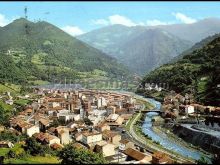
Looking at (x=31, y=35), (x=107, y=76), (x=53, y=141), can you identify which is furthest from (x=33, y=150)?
(x=31, y=35)

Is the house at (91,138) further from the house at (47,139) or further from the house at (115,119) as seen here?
the house at (115,119)

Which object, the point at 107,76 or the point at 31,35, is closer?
the point at 107,76

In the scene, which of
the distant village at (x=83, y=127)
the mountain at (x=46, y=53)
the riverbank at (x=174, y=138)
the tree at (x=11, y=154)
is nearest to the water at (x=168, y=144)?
the riverbank at (x=174, y=138)

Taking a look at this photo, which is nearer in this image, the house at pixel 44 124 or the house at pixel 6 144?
the house at pixel 6 144

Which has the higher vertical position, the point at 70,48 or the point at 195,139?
the point at 70,48

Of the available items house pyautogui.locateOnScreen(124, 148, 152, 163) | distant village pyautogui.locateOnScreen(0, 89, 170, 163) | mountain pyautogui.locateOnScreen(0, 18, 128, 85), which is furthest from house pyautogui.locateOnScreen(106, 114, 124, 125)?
mountain pyautogui.locateOnScreen(0, 18, 128, 85)

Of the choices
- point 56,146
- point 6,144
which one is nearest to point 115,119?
point 56,146

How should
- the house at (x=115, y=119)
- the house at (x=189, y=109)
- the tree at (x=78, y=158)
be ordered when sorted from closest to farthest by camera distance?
the tree at (x=78, y=158) < the house at (x=115, y=119) < the house at (x=189, y=109)

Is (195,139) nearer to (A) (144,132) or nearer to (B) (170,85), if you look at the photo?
(A) (144,132)
